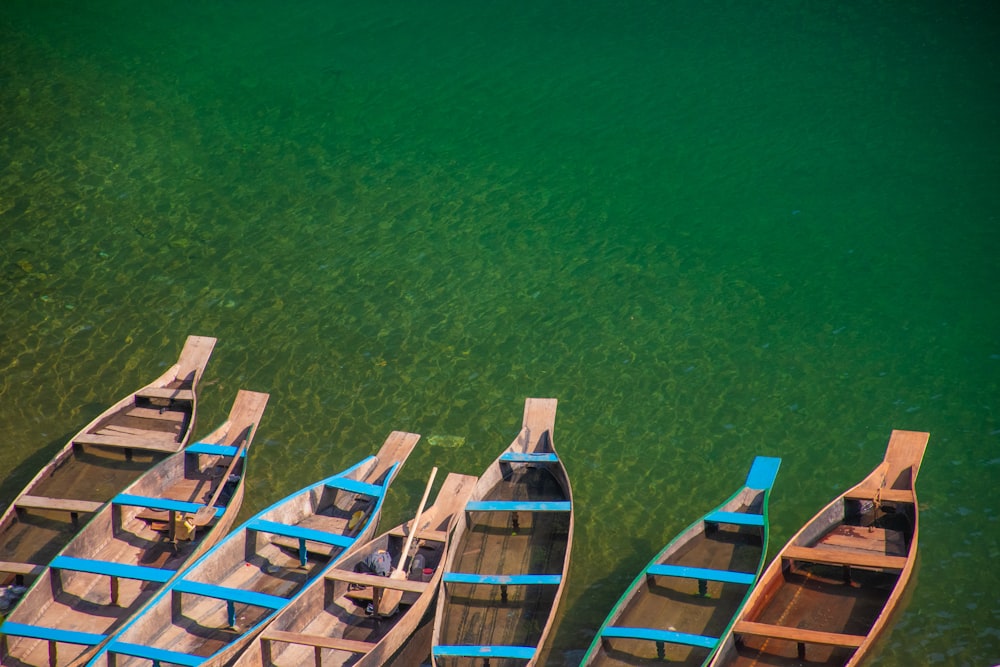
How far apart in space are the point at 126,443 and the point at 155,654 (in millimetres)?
2999

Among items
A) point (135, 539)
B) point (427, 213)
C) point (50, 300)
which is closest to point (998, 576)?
point (135, 539)

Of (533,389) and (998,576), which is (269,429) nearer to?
(533,389)

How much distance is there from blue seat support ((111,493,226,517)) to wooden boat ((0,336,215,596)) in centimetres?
29

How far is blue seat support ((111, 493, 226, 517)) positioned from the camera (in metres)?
8.94

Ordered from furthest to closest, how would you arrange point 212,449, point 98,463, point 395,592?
point 98,463
point 212,449
point 395,592

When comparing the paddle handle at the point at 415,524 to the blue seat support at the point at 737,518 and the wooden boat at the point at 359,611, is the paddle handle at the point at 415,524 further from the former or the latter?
the blue seat support at the point at 737,518

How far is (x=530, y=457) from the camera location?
9.69 metres

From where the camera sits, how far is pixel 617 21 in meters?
17.8

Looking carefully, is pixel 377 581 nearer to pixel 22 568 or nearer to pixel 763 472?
pixel 22 568

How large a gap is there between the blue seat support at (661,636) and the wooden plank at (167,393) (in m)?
5.01

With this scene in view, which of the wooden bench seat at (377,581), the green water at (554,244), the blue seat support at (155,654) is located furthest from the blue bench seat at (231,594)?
the green water at (554,244)

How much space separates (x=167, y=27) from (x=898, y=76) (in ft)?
39.3

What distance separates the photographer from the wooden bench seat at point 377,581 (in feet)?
27.0

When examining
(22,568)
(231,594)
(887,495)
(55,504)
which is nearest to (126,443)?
(55,504)
